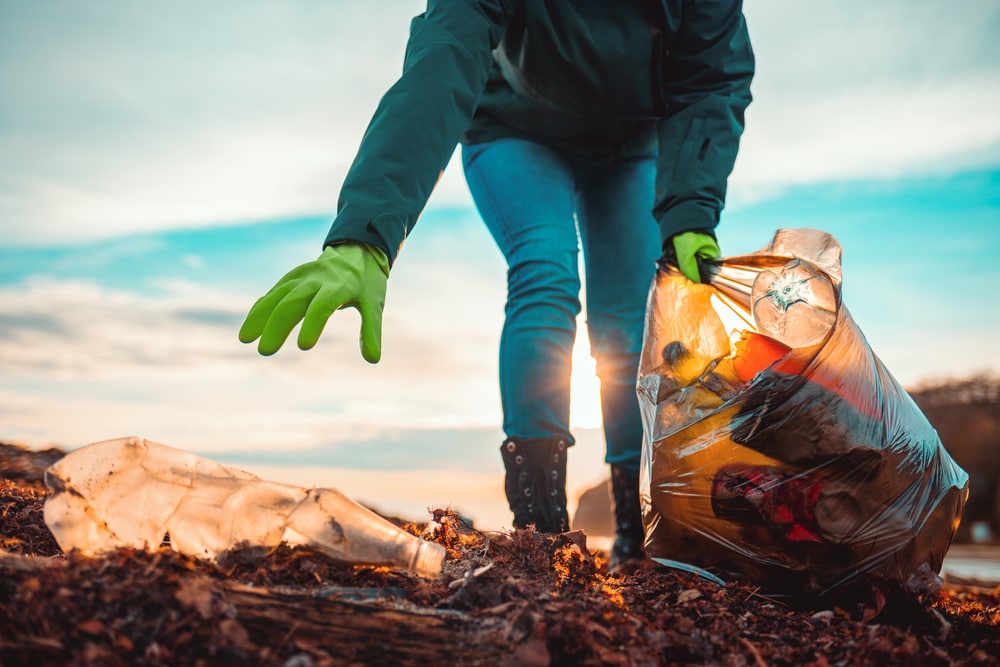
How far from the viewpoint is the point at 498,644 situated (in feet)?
3.34

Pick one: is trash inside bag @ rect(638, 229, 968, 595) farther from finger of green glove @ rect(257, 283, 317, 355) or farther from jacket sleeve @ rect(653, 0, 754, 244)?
finger of green glove @ rect(257, 283, 317, 355)

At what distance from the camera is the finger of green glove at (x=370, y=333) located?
1.50 metres

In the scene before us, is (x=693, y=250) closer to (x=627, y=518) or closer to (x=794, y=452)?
(x=794, y=452)

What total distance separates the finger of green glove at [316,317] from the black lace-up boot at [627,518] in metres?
1.37

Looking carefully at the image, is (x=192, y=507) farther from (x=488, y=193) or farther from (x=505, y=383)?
(x=488, y=193)

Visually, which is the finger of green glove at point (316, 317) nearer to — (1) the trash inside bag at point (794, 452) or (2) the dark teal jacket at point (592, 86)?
(2) the dark teal jacket at point (592, 86)

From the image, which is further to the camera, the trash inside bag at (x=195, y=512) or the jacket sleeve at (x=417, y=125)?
the jacket sleeve at (x=417, y=125)

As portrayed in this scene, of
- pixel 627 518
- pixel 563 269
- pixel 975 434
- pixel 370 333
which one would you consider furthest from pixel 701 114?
pixel 975 434

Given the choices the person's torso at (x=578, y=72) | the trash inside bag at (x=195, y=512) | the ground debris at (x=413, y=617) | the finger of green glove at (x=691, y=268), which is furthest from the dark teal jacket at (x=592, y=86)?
the ground debris at (x=413, y=617)

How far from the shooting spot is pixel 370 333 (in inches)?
59.3

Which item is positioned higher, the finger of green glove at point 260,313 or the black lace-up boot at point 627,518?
the finger of green glove at point 260,313

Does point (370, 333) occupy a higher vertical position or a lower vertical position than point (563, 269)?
lower

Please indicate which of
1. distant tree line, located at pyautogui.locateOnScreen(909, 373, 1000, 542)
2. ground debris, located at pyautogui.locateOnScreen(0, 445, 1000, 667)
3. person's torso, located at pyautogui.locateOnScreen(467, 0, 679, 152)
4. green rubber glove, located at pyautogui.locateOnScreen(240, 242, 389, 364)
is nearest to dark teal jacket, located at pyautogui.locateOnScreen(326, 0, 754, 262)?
person's torso, located at pyautogui.locateOnScreen(467, 0, 679, 152)

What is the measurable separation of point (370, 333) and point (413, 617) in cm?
61
